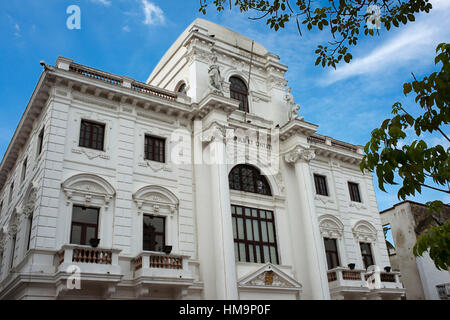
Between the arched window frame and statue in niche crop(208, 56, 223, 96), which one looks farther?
the arched window frame

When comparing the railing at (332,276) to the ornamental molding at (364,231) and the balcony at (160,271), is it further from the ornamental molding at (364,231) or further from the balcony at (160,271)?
the balcony at (160,271)

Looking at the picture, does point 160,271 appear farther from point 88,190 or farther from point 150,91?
point 150,91

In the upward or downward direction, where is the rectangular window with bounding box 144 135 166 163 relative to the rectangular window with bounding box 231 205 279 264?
upward

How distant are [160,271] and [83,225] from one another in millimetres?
3801

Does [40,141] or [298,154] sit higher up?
[298,154]

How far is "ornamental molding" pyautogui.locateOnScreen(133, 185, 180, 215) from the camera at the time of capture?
63.1 feet

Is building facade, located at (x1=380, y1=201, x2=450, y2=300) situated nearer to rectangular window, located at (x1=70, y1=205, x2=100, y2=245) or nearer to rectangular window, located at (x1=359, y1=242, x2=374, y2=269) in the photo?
rectangular window, located at (x1=359, y1=242, x2=374, y2=269)

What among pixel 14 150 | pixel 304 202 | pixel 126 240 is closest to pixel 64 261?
pixel 126 240

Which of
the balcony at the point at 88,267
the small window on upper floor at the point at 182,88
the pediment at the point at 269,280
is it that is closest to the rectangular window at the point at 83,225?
the balcony at the point at 88,267

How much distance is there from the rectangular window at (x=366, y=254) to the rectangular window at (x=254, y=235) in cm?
725

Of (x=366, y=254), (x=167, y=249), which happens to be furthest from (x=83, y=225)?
(x=366, y=254)

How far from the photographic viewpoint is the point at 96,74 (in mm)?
20359

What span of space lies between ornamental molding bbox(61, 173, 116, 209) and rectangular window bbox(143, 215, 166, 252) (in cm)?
204

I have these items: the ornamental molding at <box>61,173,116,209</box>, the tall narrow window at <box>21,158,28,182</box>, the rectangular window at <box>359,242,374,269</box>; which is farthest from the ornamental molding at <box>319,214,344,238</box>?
the tall narrow window at <box>21,158,28,182</box>
